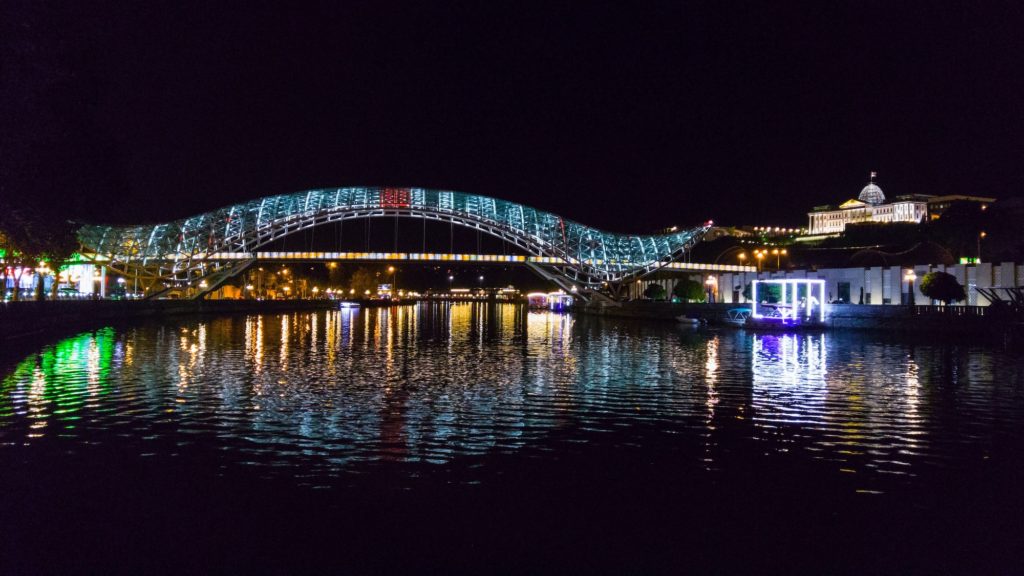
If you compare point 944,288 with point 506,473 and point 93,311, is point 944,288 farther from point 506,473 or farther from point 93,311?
point 93,311

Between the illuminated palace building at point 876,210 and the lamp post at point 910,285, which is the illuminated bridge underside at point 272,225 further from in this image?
the illuminated palace building at point 876,210

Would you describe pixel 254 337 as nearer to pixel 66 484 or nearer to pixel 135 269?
pixel 66 484

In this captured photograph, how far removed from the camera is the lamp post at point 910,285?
52406 millimetres

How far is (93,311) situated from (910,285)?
5175 centimetres

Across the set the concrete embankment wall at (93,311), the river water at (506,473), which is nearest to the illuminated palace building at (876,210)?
the concrete embankment wall at (93,311)

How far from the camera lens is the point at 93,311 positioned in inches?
1994

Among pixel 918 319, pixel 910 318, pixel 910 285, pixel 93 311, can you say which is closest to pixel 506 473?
pixel 918 319

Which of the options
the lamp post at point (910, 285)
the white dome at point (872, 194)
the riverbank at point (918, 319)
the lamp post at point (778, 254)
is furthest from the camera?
the white dome at point (872, 194)

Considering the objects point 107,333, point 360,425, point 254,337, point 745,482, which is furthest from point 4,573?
point 107,333

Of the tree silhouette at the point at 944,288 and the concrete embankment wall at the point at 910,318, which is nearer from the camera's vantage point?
the concrete embankment wall at the point at 910,318

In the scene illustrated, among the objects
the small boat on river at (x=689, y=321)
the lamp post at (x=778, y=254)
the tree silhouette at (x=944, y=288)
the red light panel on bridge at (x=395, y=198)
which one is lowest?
the small boat on river at (x=689, y=321)

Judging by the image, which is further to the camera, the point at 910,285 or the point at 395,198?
the point at 395,198

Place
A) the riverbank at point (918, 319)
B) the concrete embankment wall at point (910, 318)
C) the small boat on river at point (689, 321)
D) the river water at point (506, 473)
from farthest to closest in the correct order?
the small boat on river at point (689, 321) < the concrete embankment wall at point (910, 318) < the riverbank at point (918, 319) < the river water at point (506, 473)

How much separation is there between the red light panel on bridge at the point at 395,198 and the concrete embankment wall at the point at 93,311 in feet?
55.2
